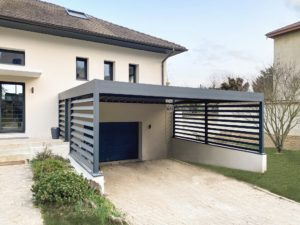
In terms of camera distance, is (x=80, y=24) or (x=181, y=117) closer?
(x=80, y=24)

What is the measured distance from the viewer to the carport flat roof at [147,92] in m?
7.86

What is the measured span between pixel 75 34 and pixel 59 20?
1.23 m

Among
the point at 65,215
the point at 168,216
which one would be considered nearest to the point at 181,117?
the point at 168,216

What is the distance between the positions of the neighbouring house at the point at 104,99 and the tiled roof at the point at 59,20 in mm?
63

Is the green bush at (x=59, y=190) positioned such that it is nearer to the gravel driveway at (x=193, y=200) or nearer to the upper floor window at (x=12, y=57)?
the gravel driveway at (x=193, y=200)

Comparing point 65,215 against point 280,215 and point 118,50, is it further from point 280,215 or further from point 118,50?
point 118,50

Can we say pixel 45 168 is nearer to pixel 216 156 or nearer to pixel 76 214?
pixel 76 214

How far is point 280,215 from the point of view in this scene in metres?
7.32

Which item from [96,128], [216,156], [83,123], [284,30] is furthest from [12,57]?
[284,30]

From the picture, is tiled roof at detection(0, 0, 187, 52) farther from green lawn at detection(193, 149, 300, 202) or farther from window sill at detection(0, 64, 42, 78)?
green lawn at detection(193, 149, 300, 202)

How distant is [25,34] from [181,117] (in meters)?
9.26

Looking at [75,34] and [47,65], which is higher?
[75,34]

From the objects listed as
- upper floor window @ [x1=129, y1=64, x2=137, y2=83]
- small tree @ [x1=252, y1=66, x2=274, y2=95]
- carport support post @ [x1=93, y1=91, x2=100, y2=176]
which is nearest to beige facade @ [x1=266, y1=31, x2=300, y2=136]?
small tree @ [x1=252, y1=66, x2=274, y2=95]

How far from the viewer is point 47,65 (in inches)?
508
